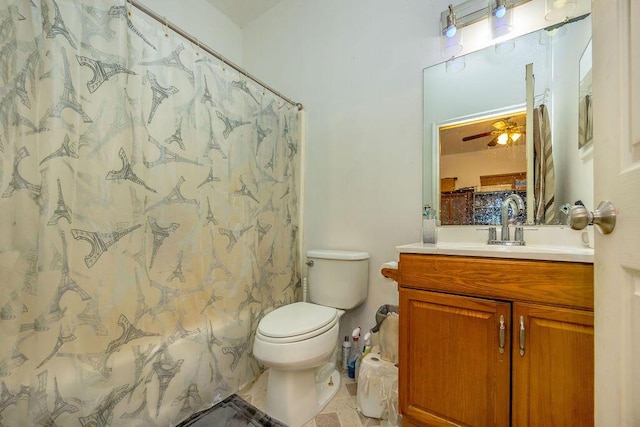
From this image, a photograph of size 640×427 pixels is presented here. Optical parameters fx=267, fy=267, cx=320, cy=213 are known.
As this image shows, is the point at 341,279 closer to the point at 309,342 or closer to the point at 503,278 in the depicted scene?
the point at 309,342

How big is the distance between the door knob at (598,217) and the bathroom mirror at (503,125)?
0.81 metres

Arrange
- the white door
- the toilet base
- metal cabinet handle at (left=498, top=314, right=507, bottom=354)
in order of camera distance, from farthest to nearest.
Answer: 1. the toilet base
2. metal cabinet handle at (left=498, top=314, right=507, bottom=354)
3. the white door

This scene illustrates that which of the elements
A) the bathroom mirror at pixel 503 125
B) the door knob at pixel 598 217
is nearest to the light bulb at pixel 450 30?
the bathroom mirror at pixel 503 125

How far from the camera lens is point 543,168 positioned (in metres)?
1.22

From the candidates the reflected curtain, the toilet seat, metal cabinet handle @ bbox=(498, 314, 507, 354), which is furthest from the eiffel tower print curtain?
the reflected curtain

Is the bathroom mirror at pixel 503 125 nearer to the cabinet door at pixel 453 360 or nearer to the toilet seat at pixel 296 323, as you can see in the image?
the cabinet door at pixel 453 360

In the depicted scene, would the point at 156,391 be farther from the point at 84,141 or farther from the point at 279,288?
the point at 84,141

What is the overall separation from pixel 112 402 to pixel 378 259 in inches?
53.7

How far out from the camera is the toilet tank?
156 centimetres

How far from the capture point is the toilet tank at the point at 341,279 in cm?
156

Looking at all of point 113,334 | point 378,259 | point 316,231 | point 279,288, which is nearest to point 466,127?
point 378,259

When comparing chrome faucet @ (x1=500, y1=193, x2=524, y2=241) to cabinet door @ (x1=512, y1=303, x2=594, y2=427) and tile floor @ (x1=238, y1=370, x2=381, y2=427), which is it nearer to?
cabinet door @ (x1=512, y1=303, x2=594, y2=427)

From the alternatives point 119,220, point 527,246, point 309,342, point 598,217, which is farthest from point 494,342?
point 119,220

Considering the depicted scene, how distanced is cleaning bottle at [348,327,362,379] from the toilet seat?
10.3 inches
